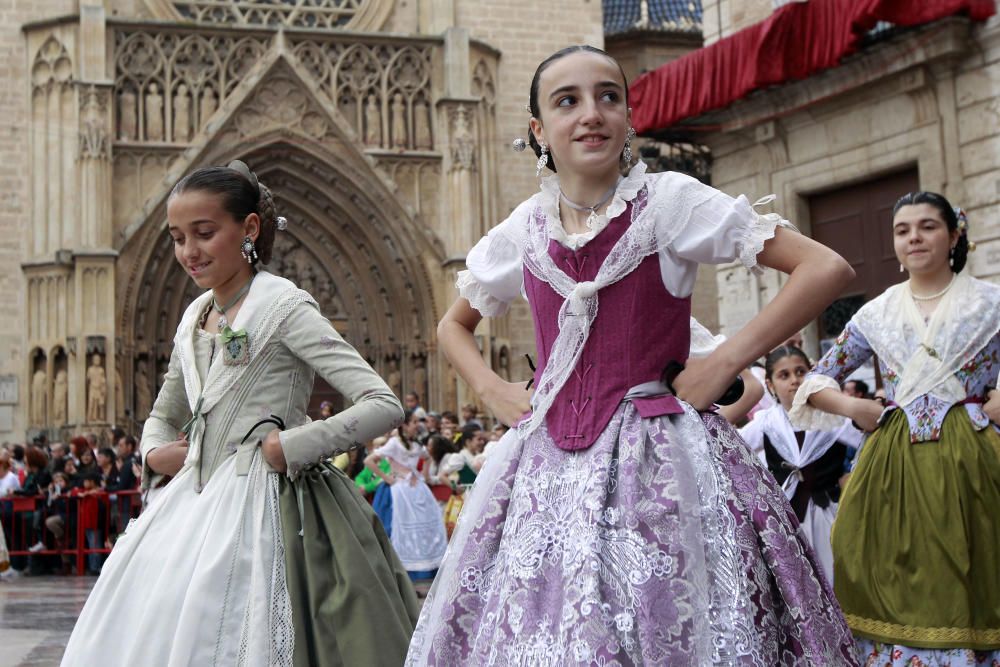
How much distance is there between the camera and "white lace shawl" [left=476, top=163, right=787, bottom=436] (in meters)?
2.87

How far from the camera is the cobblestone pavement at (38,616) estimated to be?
7.01 metres

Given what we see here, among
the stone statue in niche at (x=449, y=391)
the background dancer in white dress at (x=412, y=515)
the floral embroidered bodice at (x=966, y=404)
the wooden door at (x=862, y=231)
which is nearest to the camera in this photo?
the floral embroidered bodice at (x=966, y=404)

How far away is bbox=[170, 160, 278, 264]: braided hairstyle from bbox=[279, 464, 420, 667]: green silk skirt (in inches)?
28.1

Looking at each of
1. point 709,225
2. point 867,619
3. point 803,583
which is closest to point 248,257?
point 709,225

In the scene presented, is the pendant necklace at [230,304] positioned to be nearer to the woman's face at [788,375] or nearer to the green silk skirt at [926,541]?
the green silk skirt at [926,541]

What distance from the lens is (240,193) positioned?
369 cm

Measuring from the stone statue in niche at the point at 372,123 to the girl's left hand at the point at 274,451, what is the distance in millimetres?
20347

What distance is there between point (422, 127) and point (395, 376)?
4589mm

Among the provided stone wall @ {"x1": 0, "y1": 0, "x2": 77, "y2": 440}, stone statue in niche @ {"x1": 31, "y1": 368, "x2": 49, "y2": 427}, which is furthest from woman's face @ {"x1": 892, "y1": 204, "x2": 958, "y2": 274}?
stone wall @ {"x1": 0, "y1": 0, "x2": 77, "y2": 440}

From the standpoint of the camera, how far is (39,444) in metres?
19.7

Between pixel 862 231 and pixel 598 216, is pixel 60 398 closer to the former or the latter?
pixel 862 231

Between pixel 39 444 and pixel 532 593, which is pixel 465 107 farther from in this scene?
pixel 532 593

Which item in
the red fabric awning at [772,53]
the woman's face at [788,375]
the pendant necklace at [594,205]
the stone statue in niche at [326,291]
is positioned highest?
the red fabric awning at [772,53]
